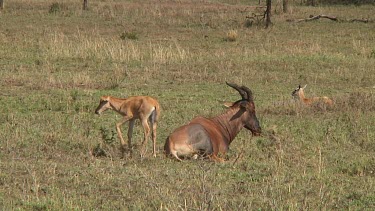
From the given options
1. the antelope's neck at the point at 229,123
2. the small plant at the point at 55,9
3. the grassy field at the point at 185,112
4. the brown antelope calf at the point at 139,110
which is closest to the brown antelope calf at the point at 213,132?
the antelope's neck at the point at 229,123

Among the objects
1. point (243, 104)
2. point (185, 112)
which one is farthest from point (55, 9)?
point (243, 104)

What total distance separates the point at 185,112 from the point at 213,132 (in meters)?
3.06

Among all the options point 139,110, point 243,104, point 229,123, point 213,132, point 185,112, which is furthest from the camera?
point 185,112

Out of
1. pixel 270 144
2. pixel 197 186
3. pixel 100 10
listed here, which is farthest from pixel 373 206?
pixel 100 10

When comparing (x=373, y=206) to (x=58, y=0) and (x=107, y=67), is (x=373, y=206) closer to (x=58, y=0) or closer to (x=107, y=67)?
(x=107, y=67)

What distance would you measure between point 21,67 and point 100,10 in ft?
54.0

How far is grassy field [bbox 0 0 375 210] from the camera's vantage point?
22.9 ft

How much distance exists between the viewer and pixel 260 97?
14273 millimetres

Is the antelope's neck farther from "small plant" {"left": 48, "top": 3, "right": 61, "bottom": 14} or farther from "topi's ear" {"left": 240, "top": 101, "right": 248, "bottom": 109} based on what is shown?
"small plant" {"left": 48, "top": 3, "right": 61, "bottom": 14}

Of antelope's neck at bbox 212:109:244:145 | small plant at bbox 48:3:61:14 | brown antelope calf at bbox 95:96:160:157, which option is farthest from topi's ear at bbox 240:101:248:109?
small plant at bbox 48:3:61:14

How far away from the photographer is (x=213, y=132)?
945 centimetres

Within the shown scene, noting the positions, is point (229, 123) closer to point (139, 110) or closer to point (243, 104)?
point (243, 104)

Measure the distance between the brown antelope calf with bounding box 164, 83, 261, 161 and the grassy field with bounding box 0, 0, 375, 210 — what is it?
0.28 metres

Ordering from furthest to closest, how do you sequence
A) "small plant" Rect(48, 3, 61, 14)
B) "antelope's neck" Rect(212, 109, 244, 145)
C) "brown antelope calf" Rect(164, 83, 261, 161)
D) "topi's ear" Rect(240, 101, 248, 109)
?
1. "small plant" Rect(48, 3, 61, 14)
2. "topi's ear" Rect(240, 101, 248, 109)
3. "antelope's neck" Rect(212, 109, 244, 145)
4. "brown antelope calf" Rect(164, 83, 261, 161)
